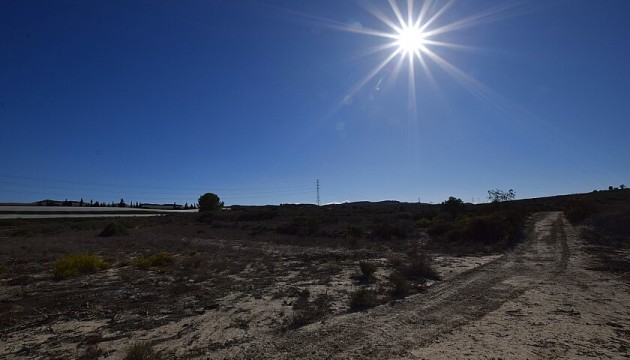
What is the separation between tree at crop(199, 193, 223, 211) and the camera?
97.4 m

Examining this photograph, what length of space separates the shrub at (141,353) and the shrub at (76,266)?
10000 millimetres

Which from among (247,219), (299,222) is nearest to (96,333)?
(299,222)

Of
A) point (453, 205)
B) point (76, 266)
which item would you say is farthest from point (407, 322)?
point (453, 205)

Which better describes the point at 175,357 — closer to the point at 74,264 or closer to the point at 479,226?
the point at 74,264

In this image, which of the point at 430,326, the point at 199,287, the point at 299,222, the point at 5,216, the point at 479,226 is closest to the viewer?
the point at 430,326

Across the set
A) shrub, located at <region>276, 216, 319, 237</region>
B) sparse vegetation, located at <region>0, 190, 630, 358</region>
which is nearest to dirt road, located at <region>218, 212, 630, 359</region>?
sparse vegetation, located at <region>0, 190, 630, 358</region>

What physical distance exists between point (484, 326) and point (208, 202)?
94.3 metres

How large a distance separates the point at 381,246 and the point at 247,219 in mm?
36460

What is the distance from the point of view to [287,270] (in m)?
16.6

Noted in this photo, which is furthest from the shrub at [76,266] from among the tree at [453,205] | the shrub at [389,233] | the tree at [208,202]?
the tree at [208,202]

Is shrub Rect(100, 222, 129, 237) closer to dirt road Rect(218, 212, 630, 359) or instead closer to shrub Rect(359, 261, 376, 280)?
shrub Rect(359, 261, 376, 280)

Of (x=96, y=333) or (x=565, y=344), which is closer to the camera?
(x=565, y=344)

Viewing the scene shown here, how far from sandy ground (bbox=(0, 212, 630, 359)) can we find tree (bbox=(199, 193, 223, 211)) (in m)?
85.1

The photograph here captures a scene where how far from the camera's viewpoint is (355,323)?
8.81 m
